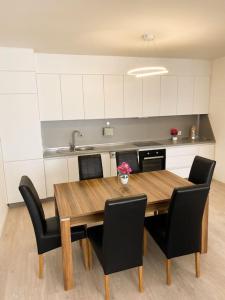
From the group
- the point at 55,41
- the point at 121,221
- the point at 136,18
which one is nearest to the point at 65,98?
the point at 55,41

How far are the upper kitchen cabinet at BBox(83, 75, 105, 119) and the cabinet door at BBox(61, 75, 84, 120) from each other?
0.30 ft

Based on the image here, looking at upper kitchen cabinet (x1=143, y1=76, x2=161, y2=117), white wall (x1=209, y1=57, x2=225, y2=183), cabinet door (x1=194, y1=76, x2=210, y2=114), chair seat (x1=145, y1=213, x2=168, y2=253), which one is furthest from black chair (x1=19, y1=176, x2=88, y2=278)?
cabinet door (x1=194, y1=76, x2=210, y2=114)

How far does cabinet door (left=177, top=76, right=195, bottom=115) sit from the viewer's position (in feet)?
14.6

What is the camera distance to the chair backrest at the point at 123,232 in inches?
63.0

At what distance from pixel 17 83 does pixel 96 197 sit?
226 cm

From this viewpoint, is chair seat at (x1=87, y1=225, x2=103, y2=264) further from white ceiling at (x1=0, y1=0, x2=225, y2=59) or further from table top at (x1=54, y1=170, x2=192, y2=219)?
white ceiling at (x1=0, y1=0, x2=225, y2=59)

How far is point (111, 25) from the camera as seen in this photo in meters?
2.41

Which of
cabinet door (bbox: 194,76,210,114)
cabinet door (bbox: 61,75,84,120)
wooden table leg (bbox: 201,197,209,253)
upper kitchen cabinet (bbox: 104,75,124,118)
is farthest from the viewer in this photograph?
cabinet door (bbox: 194,76,210,114)

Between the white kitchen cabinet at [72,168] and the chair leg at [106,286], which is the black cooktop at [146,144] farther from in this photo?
the chair leg at [106,286]

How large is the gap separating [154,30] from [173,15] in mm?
431

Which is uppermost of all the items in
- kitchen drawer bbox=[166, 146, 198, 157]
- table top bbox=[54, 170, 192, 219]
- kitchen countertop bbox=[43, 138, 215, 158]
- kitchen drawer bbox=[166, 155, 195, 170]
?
kitchen countertop bbox=[43, 138, 215, 158]

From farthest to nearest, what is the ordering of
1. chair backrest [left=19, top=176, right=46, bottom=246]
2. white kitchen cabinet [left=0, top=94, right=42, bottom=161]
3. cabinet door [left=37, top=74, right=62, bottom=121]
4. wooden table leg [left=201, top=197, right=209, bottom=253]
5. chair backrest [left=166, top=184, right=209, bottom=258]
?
cabinet door [left=37, top=74, right=62, bottom=121], white kitchen cabinet [left=0, top=94, right=42, bottom=161], wooden table leg [left=201, top=197, right=209, bottom=253], chair backrest [left=19, top=176, right=46, bottom=246], chair backrest [left=166, top=184, right=209, bottom=258]

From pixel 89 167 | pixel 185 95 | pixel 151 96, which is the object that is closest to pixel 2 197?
pixel 89 167

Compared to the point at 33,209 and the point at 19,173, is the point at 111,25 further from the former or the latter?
the point at 19,173
